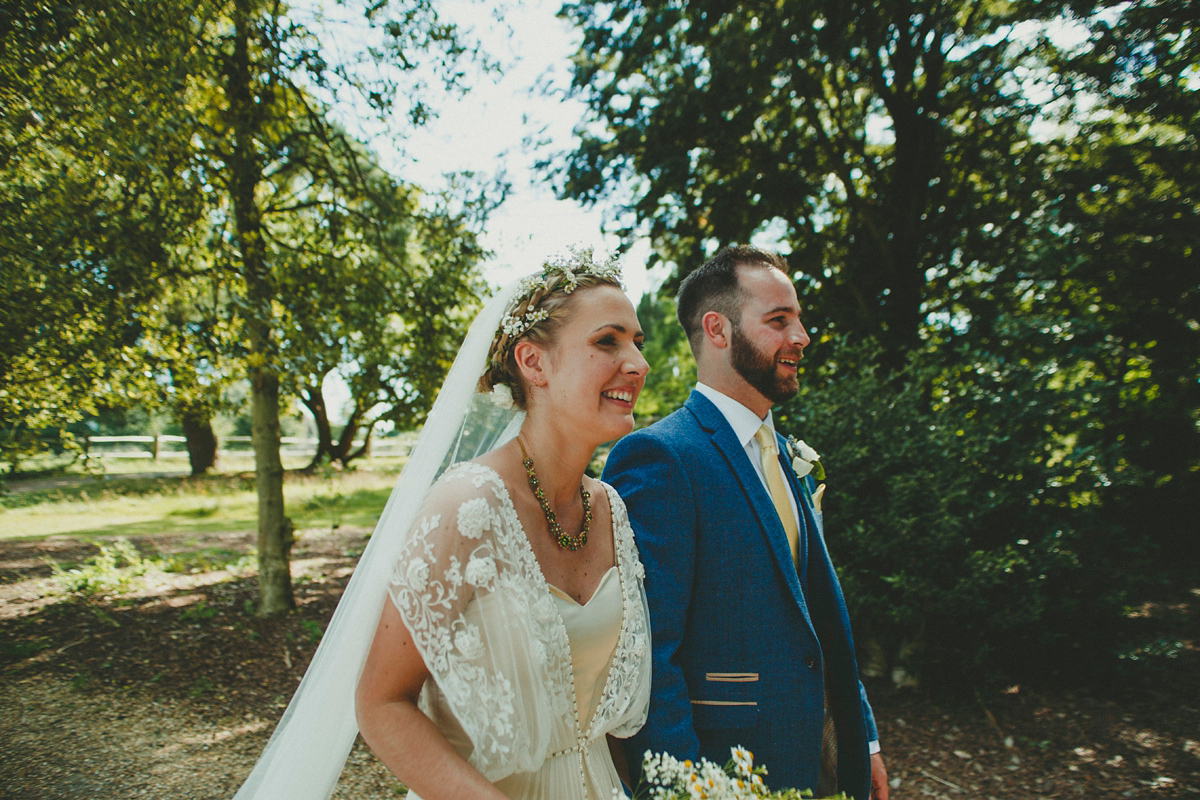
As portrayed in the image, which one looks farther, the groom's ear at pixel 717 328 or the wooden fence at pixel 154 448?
the wooden fence at pixel 154 448

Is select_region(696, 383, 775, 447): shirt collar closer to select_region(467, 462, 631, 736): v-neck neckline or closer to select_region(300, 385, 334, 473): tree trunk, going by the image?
select_region(467, 462, 631, 736): v-neck neckline

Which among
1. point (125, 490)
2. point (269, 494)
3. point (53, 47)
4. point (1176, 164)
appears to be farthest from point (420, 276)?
point (125, 490)

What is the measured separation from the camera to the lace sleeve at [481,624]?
58.0 inches

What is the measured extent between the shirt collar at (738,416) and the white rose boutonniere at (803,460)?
0.24 meters

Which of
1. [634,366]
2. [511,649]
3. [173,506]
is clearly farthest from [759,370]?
[173,506]

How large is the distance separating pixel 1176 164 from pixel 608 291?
6.15 m

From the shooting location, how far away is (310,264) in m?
6.09

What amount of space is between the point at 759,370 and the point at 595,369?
81cm

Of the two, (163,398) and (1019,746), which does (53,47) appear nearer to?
(163,398)

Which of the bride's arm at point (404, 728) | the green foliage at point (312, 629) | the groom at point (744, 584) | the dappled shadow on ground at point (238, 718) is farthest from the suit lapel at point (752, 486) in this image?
the green foliage at point (312, 629)

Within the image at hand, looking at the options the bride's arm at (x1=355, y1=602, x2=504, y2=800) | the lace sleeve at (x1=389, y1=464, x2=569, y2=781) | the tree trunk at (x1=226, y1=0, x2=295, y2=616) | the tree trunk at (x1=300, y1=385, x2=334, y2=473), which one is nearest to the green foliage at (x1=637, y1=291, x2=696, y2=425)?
the tree trunk at (x1=226, y1=0, x2=295, y2=616)

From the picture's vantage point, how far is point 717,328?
8.01 feet

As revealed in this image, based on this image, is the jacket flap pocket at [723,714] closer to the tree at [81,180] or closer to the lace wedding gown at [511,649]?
the lace wedding gown at [511,649]

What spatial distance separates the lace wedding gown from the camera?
58.6 inches
